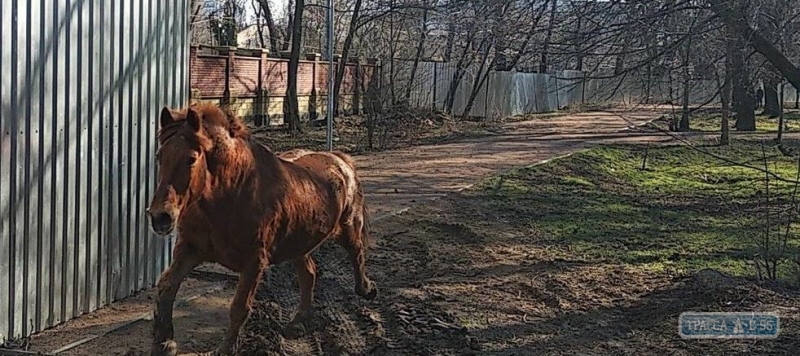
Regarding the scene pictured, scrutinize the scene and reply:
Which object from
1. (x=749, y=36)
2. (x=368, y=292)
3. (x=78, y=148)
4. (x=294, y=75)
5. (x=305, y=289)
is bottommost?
(x=368, y=292)

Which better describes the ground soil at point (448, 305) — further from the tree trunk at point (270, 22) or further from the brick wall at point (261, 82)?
the tree trunk at point (270, 22)

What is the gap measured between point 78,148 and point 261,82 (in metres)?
19.6

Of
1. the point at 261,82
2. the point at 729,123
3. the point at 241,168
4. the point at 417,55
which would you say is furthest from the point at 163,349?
the point at 729,123

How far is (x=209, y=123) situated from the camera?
456 cm

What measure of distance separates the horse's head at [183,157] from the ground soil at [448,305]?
1.43 meters

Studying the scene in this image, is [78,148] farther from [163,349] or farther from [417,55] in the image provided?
[417,55]

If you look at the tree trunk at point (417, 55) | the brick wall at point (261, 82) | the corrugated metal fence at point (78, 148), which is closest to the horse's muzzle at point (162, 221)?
the corrugated metal fence at point (78, 148)

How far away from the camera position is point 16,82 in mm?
5328

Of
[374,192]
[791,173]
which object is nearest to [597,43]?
[374,192]

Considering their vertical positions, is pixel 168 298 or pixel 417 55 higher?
pixel 417 55

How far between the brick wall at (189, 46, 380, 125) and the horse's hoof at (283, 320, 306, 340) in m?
15.6

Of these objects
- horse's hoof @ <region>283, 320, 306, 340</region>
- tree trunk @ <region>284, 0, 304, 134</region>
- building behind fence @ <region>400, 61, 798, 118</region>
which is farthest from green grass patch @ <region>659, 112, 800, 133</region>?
horse's hoof @ <region>283, 320, 306, 340</region>

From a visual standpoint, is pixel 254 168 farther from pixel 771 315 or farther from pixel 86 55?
pixel 771 315

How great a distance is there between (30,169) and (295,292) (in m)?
2.37
